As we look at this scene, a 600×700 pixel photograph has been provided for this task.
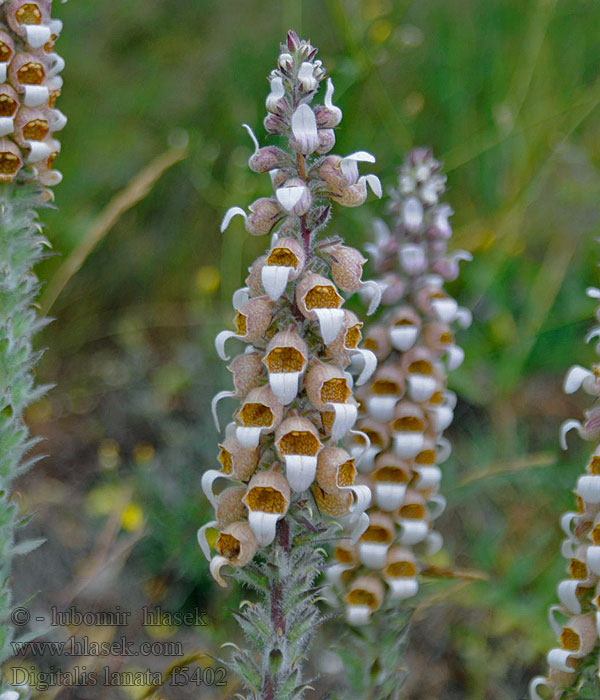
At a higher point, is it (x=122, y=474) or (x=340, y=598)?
(x=122, y=474)

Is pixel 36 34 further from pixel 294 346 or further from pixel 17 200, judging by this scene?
pixel 294 346

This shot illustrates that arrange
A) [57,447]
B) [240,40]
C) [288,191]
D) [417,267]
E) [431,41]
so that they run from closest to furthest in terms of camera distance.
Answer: [288,191] → [417,267] → [57,447] → [240,40] → [431,41]

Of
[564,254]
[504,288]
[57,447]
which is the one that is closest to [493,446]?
[504,288]

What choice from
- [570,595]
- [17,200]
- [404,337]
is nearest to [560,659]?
[570,595]

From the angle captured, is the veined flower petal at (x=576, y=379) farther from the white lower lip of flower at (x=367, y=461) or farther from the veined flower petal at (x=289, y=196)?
the veined flower petal at (x=289, y=196)

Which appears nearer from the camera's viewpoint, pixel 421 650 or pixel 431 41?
pixel 421 650

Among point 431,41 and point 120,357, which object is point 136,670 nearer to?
point 120,357

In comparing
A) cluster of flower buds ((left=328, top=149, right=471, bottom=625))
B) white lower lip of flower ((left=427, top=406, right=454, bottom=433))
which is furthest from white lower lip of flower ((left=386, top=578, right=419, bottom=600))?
white lower lip of flower ((left=427, top=406, right=454, bottom=433))
